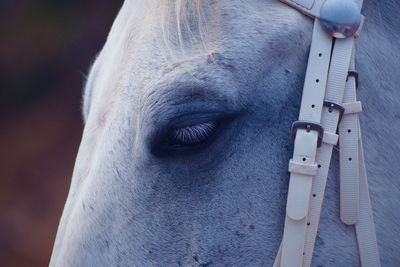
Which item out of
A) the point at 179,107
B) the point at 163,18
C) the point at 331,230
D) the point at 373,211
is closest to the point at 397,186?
the point at 373,211

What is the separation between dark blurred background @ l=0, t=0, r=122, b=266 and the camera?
4.71 metres

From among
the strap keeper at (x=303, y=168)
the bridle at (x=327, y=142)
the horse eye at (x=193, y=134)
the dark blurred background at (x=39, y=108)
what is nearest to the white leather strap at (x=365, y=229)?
the bridle at (x=327, y=142)

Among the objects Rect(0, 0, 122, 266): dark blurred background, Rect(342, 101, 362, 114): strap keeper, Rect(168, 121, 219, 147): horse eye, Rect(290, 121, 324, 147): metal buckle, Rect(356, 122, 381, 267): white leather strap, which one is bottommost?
Rect(0, 0, 122, 266): dark blurred background

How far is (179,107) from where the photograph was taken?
917 millimetres

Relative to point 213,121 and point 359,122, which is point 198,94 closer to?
point 213,121

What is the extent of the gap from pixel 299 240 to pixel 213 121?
305 mm

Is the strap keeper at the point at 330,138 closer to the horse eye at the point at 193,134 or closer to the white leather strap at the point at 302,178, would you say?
the white leather strap at the point at 302,178

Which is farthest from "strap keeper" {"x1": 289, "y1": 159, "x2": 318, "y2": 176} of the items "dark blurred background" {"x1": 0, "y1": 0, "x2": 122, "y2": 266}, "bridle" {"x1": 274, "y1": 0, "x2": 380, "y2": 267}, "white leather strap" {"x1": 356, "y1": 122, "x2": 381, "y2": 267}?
"dark blurred background" {"x1": 0, "y1": 0, "x2": 122, "y2": 266}

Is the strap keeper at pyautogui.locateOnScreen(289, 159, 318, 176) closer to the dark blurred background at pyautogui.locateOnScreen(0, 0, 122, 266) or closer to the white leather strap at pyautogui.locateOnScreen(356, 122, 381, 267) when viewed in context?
the white leather strap at pyautogui.locateOnScreen(356, 122, 381, 267)

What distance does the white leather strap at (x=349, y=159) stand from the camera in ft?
3.07

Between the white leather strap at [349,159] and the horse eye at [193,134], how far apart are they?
0.91 feet

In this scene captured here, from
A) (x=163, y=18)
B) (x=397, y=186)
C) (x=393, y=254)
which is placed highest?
(x=163, y=18)

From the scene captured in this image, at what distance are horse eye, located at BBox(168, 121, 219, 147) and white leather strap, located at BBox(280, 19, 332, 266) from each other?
18cm

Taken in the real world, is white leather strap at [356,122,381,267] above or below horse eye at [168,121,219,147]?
below
